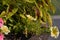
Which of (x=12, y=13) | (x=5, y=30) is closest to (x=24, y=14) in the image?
(x=12, y=13)

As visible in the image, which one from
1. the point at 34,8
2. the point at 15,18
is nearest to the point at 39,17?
the point at 34,8

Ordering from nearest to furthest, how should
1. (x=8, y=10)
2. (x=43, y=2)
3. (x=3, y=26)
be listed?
(x=3, y=26) → (x=8, y=10) → (x=43, y=2)

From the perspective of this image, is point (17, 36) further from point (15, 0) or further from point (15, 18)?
point (15, 0)

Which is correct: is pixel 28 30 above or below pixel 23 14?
below

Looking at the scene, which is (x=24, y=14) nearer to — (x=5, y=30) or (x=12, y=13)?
(x=12, y=13)

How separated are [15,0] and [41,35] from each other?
1.13 ft

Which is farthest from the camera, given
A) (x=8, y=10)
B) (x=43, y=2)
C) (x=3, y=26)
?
(x=43, y=2)

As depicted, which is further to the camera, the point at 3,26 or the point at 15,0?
the point at 15,0

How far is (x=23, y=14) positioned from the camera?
156 centimetres

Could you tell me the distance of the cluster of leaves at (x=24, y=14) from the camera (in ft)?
4.97

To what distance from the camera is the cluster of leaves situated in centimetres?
152

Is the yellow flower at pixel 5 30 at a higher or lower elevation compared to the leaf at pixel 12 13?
lower

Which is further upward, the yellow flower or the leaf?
the leaf

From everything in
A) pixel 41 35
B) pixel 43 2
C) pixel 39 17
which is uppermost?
pixel 43 2
